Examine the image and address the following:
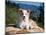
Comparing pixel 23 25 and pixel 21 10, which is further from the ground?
pixel 21 10

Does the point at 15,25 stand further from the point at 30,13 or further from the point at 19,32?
the point at 30,13

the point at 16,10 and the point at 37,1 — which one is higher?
the point at 37,1

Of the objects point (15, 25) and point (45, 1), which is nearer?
point (15, 25)

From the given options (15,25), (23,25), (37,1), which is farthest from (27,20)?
(37,1)

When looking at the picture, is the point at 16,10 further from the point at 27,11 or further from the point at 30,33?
the point at 30,33

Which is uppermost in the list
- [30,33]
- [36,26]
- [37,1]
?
[37,1]
